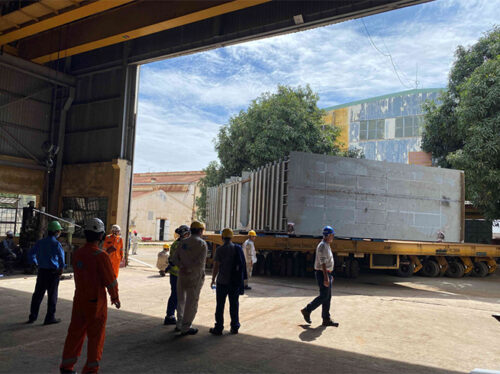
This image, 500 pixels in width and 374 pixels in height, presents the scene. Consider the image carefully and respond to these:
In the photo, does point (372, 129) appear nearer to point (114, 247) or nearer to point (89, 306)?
point (114, 247)

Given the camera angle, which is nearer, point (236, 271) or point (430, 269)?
point (236, 271)

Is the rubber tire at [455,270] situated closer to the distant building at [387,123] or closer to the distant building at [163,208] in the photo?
A: the distant building at [387,123]

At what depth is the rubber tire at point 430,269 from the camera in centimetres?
1532

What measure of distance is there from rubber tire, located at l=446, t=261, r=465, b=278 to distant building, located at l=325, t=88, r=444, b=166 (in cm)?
2068

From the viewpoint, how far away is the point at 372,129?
39188mm

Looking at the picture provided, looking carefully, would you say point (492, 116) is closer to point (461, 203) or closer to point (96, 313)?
point (461, 203)

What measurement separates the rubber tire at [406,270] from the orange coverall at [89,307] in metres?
12.9

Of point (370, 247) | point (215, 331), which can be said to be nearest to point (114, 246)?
point (215, 331)

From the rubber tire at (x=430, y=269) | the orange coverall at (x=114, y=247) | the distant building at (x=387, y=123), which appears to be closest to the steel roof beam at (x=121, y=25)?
the orange coverall at (x=114, y=247)

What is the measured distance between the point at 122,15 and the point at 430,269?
14.8 m

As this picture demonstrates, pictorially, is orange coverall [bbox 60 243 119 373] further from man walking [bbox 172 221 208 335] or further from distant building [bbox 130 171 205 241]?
distant building [bbox 130 171 205 241]

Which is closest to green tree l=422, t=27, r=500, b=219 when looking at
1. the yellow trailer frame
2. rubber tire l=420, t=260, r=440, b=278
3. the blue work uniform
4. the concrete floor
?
the yellow trailer frame

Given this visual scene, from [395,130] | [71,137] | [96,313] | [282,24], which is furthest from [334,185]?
[395,130]

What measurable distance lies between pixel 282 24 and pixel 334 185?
5.35m
